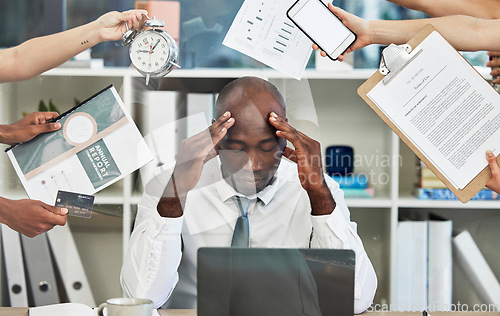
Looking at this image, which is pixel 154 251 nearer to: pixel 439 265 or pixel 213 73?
pixel 213 73

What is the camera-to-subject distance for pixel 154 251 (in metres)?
1.52

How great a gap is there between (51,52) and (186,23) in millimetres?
378

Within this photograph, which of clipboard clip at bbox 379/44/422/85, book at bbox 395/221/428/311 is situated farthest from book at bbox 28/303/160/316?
clipboard clip at bbox 379/44/422/85

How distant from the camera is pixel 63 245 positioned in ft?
5.48

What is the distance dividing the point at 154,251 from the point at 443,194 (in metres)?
0.81

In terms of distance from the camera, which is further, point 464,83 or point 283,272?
point 464,83

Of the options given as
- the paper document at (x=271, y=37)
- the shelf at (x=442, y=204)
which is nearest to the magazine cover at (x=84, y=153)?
the paper document at (x=271, y=37)

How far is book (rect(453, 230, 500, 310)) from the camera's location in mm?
1704

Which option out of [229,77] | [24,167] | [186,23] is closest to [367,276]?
[229,77]

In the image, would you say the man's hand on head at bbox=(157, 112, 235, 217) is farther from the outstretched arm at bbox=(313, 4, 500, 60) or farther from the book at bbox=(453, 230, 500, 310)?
the book at bbox=(453, 230, 500, 310)

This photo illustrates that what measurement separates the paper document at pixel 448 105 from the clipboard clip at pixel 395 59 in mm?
11

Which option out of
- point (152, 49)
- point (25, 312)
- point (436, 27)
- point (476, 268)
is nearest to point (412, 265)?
point (476, 268)

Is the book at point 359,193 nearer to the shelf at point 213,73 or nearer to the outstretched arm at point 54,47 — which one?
the shelf at point 213,73

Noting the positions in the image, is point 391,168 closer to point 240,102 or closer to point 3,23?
point 240,102
